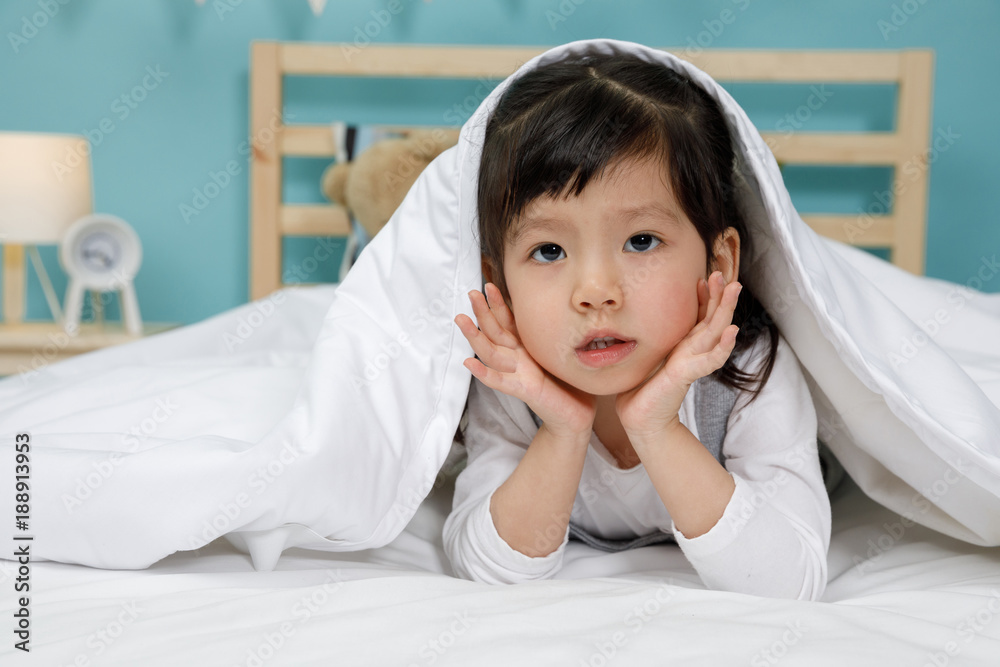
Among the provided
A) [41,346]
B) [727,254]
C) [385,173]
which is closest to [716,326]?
[727,254]

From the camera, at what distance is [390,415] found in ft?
2.50

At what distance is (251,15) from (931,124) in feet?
5.80

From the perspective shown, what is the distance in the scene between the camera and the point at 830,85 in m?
1.99

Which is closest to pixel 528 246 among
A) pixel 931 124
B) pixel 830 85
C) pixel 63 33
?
pixel 830 85

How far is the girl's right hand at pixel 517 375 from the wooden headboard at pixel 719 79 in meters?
1.32

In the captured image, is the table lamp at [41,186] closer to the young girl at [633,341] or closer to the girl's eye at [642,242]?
the young girl at [633,341]

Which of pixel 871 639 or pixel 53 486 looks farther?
pixel 53 486

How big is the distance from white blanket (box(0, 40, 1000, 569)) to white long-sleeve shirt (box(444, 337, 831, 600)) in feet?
0.19

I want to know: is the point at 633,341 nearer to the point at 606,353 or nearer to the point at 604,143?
the point at 606,353

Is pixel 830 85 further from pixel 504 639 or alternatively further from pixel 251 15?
pixel 504 639

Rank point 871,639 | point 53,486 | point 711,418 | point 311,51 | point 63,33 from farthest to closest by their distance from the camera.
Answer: point 63,33 < point 311,51 < point 711,418 < point 53,486 < point 871,639

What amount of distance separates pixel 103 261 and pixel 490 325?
1.46 meters

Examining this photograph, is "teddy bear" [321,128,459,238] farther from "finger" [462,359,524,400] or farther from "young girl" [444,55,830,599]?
"finger" [462,359,524,400]

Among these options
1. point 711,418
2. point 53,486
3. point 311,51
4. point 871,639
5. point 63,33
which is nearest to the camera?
point 871,639
